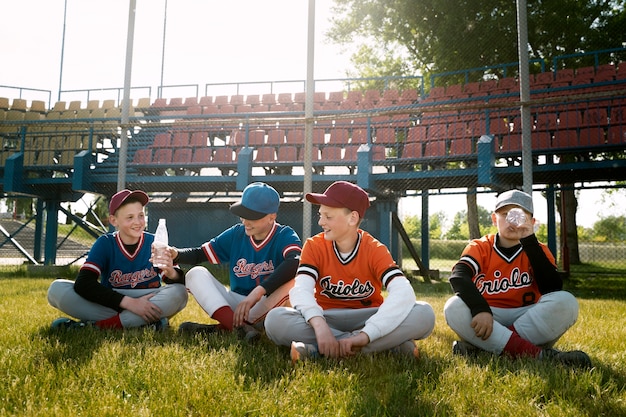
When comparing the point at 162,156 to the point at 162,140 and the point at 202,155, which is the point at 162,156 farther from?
the point at 202,155

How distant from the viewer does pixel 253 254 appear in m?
3.66

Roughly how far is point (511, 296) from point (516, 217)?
50 centimetres

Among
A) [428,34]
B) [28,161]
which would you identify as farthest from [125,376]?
[428,34]

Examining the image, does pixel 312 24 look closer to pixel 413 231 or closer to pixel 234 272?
pixel 234 272

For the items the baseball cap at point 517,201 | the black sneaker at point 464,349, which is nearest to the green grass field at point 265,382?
the black sneaker at point 464,349

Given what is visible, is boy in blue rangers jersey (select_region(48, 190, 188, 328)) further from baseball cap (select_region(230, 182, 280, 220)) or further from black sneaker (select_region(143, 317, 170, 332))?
baseball cap (select_region(230, 182, 280, 220))

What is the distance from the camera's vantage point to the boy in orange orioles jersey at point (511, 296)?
9.28 feet

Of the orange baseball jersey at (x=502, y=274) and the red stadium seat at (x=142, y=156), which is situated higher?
the red stadium seat at (x=142, y=156)

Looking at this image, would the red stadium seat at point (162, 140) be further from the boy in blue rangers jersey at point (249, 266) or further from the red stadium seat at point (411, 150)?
the boy in blue rangers jersey at point (249, 266)

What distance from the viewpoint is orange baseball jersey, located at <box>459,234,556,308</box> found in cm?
309

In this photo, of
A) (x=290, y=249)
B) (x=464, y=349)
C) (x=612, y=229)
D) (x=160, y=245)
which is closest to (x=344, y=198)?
(x=290, y=249)

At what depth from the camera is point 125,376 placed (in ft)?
7.25

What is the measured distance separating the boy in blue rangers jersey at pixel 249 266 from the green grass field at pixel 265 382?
0.34 meters

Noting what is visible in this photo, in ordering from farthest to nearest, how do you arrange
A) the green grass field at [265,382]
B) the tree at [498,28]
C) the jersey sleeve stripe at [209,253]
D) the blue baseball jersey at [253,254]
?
the tree at [498,28] → the jersey sleeve stripe at [209,253] → the blue baseball jersey at [253,254] → the green grass field at [265,382]
